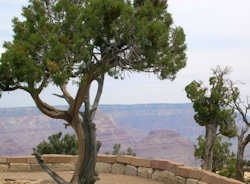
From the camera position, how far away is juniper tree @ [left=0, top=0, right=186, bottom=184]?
905 cm

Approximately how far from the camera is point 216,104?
22.9 metres

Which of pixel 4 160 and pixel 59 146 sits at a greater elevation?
pixel 4 160

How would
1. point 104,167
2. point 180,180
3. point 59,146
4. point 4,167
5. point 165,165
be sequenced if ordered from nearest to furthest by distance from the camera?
point 180,180
point 165,165
point 104,167
point 4,167
point 59,146

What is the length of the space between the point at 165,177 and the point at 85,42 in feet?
18.9

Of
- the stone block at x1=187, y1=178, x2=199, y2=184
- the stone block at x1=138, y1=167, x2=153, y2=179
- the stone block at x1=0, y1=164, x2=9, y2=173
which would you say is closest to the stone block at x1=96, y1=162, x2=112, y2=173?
the stone block at x1=138, y1=167, x2=153, y2=179

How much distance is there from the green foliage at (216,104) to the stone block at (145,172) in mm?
9934

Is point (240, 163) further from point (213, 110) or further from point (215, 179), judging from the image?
point (215, 179)

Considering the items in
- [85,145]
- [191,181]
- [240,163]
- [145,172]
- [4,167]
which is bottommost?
[4,167]

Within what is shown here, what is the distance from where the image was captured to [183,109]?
475 feet

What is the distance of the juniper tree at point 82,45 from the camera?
905cm

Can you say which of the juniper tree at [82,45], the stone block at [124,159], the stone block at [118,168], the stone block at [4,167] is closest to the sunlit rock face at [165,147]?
the stone block at [118,168]

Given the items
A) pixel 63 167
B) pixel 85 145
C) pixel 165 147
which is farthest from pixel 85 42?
pixel 165 147

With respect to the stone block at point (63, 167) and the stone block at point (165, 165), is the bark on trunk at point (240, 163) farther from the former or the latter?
the stone block at point (63, 167)

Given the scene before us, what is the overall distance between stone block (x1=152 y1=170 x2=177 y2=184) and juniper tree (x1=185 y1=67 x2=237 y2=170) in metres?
10.2
